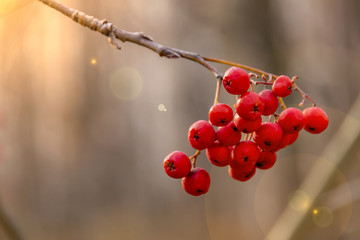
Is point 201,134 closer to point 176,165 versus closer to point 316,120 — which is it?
point 176,165

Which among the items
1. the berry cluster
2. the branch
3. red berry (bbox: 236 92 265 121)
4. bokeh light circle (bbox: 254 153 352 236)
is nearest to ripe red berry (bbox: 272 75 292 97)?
the berry cluster

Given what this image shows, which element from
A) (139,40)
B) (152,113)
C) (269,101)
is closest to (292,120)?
(269,101)

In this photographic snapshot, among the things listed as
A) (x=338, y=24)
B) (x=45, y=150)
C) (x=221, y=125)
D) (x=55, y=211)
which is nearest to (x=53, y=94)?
(x=45, y=150)

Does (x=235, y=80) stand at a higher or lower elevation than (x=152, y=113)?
lower

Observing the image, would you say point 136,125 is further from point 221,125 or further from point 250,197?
point 221,125

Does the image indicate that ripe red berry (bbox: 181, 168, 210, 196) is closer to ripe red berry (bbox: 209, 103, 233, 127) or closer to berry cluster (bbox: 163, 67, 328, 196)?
berry cluster (bbox: 163, 67, 328, 196)

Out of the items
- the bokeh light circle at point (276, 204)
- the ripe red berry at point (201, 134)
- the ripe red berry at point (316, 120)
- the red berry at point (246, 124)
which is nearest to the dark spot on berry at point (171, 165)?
the ripe red berry at point (201, 134)
